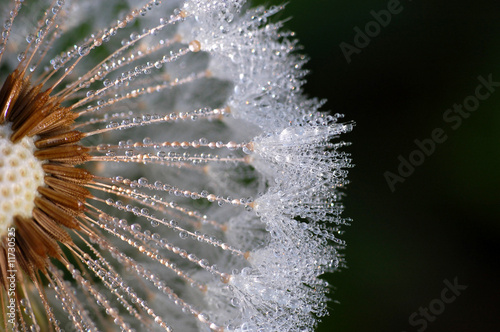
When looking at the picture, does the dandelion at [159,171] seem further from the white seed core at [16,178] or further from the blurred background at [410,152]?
the blurred background at [410,152]

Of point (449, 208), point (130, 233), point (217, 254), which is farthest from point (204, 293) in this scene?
point (449, 208)

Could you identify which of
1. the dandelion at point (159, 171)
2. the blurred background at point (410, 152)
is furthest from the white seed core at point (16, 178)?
the blurred background at point (410, 152)

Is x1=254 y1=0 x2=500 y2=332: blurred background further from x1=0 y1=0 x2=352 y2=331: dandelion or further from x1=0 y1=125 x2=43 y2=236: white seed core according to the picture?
x1=0 y1=125 x2=43 y2=236: white seed core

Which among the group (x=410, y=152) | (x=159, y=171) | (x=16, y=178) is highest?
(x=16, y=178)

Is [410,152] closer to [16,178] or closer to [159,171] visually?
[159,171]

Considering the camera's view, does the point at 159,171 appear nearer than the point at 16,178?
No

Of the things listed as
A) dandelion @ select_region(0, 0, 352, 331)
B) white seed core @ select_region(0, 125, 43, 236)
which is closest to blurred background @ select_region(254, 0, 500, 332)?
dandelion @ select_region(0, 0, 352, 331)

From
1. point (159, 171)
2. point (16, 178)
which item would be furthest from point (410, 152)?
point (16, 178)
